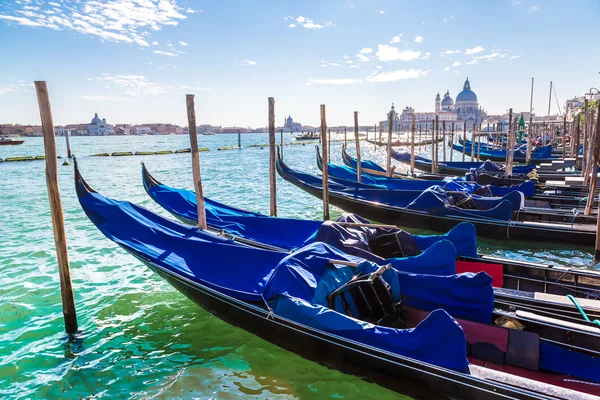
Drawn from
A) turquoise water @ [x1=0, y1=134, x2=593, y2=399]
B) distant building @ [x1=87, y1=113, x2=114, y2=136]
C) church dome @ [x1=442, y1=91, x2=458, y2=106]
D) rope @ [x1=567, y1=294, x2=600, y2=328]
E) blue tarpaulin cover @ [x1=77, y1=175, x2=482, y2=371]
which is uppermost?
church dome @ [x1=442, y1=91, x2=458, y2=106]

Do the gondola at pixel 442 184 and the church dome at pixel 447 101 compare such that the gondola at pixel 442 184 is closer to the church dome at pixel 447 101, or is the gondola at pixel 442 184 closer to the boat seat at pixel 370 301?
the boat seat at pixel 370 301

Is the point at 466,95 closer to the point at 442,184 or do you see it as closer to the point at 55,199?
the point at 442,184

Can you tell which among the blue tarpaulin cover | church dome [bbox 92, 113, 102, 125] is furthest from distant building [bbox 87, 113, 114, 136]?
the blue tarpaulin cover

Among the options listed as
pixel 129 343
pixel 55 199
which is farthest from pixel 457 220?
pixel 55 199

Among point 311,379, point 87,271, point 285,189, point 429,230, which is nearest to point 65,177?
point 285,189

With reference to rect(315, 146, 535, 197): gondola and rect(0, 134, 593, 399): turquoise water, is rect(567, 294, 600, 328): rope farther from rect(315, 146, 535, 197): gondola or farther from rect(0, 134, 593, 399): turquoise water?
rect(315, 146, 535, 197): gondola

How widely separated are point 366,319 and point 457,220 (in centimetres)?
419

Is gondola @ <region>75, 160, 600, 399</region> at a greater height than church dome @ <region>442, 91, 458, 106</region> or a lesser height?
lesser

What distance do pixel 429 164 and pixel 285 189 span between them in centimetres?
638

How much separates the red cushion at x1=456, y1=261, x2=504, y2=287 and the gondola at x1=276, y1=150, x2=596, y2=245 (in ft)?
8.80

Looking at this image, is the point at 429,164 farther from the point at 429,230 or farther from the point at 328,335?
the point at 328,335

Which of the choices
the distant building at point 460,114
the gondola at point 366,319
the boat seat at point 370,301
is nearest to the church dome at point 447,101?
the distant building at point 460,114

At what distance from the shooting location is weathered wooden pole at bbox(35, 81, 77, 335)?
3.35 meters

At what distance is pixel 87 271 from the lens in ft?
18.6
